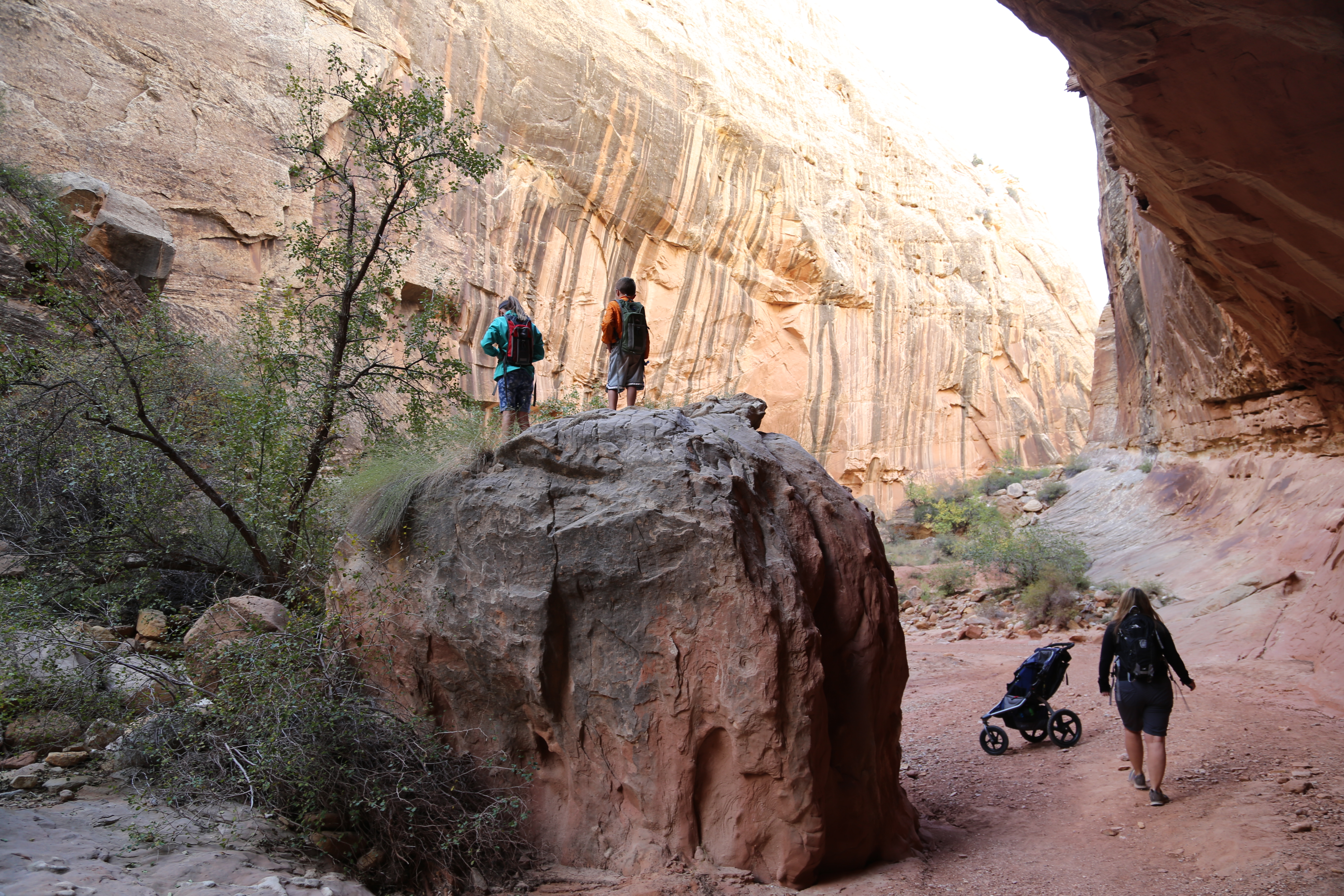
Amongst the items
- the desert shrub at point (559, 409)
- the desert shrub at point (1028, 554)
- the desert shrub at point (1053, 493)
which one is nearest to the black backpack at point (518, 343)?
the desert shrub at point (559, 409)

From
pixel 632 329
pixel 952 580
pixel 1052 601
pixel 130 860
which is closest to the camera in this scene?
pixel 130 860

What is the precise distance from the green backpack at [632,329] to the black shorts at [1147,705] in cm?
469

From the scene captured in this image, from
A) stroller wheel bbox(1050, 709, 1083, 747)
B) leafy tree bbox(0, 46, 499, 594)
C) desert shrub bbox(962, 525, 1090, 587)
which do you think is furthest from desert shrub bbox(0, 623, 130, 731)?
desert shrub bbox(962, 525, 1090, 587)

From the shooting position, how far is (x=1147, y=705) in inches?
211

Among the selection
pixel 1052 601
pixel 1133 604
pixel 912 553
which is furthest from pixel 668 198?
pixel 1133 604

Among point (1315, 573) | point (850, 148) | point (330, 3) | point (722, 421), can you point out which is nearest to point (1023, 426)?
point (850, 148)

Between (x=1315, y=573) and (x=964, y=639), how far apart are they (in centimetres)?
468

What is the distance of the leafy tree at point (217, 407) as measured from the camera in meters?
6.66

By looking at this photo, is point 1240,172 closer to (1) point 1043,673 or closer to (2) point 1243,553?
(1) point 1043,673

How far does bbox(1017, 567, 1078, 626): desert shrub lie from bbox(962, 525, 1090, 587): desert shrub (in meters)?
0.15

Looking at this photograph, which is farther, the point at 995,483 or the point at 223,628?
the point at 995,483

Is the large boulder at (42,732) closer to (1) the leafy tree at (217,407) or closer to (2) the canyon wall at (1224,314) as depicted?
(1) the leafy tree at (217,407)

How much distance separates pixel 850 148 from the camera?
30.0m

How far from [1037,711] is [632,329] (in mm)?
5054
